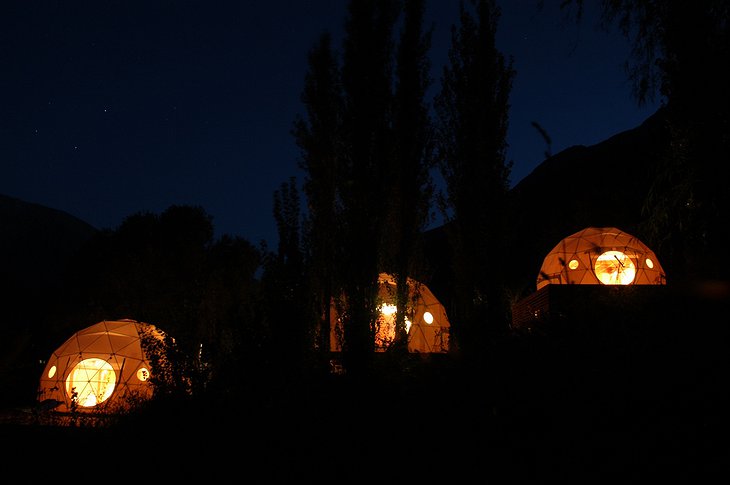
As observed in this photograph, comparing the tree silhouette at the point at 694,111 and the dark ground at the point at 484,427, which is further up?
the tree silhouette at the point at 694,111

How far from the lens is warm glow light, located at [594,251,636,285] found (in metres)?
9.15

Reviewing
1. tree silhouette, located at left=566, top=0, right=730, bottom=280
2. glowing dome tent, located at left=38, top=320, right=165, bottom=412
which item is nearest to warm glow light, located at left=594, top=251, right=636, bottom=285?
tree silhouette, located at left=566, top=0, right=730, bottom=280

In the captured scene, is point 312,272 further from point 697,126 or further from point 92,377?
point 92,377

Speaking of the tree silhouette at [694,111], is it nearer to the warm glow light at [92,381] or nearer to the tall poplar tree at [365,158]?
the tall poplar tree at [365,158]

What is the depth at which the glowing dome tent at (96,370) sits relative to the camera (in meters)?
10.0

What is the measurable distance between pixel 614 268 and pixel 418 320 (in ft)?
16.3

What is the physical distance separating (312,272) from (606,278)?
5.68 m

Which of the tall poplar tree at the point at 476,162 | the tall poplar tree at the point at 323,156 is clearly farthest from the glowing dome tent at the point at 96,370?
the tall poplar tree at the point at 476,162

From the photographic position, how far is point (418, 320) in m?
13.0

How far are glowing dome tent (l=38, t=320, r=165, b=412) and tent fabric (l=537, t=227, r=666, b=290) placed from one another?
743cm

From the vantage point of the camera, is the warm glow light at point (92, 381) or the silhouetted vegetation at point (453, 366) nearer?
the silhouetted vegetation at point (453, 366)

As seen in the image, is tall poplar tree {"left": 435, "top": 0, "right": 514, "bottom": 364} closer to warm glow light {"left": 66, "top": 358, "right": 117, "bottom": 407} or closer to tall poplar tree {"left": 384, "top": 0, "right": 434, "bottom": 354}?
tall poplar tree {"left": 384, "top": 0, "right": 434, "bottom": 354}

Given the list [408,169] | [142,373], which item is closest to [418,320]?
[408,169]

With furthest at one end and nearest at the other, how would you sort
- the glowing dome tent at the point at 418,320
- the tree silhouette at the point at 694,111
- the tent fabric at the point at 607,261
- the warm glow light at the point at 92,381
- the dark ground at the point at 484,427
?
the glowing dome tent at the point at 418,320 < the warm glow light at the point at 92,381 < the tent fabric at the point at 607,261 < the tree silhouette at the point at 694,111 < the dark ground at the point at 484,427
